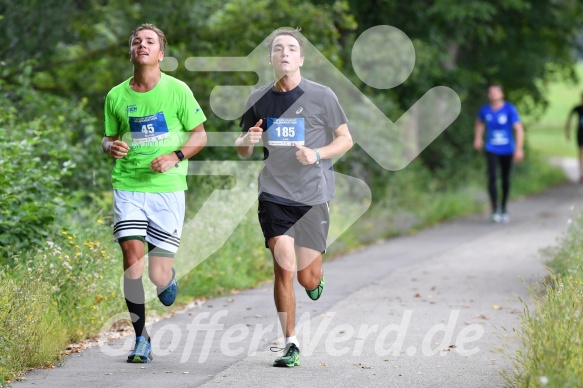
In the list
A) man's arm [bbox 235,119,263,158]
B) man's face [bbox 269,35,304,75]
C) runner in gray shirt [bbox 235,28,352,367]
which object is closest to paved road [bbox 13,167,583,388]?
runner in gray shirt [bbox 235,28,352,367]

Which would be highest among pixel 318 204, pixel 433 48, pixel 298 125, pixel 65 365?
pixel 433 48

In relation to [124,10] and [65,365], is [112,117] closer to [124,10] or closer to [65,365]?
[65,365]

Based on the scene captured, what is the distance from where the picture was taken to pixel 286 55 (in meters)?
7.40

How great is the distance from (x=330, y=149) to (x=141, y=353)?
185 cm

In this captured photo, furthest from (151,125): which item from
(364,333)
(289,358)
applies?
(364,333)

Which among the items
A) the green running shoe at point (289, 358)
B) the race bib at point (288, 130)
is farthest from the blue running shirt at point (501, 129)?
the green running shoe at point (289, 358)

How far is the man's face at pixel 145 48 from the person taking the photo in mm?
7559

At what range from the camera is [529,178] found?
26484 mm

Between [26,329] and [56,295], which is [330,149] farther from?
[56,295]

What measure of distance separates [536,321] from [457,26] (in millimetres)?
14351

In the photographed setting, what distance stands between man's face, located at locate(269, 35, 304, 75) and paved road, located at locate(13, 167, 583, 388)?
1945 mm

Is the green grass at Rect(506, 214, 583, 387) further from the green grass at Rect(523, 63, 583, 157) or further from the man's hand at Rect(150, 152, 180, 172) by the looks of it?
the green grass at Rect(523, 63, 583, 157)

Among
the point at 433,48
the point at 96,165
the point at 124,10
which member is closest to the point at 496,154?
the point at 433,48

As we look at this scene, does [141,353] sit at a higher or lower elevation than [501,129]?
lower
